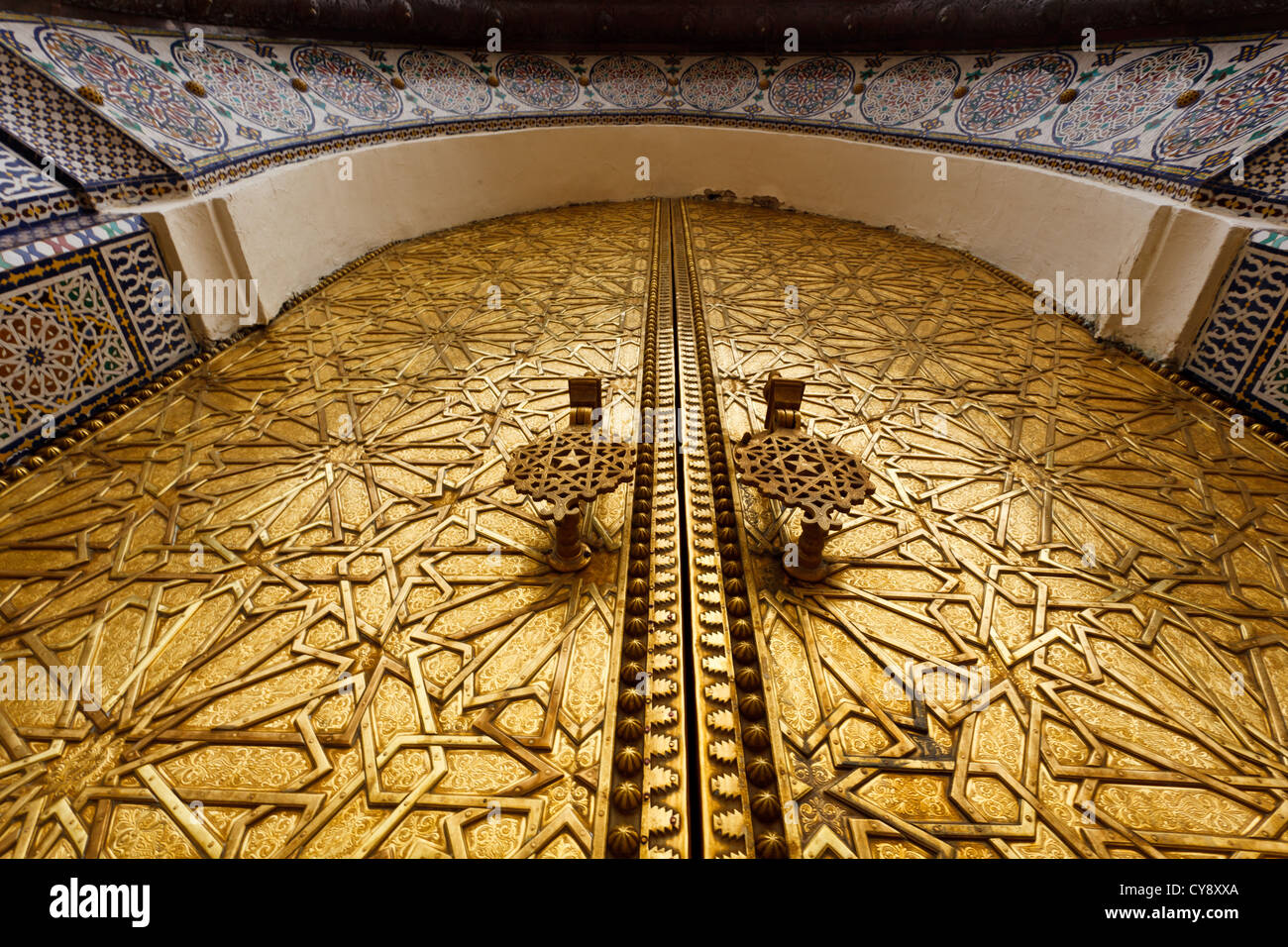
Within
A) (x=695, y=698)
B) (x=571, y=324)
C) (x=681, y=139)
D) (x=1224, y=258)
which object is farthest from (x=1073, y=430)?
(x=681, y=139)

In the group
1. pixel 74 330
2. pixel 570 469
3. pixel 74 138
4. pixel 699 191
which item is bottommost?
pixel 570 469

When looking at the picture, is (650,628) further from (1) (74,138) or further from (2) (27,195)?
(1) (74,138)

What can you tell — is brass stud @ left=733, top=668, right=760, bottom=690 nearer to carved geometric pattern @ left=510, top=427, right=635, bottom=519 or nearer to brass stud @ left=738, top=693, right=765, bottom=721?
brass stud @ left=738, top=693, right=765, bottom=721

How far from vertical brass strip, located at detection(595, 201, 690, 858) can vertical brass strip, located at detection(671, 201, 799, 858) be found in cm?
5

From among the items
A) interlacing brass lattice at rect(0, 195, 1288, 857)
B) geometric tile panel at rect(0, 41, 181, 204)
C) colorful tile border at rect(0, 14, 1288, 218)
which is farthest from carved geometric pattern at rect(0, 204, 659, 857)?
colorful tile border at rect(0, 14, 1288, 218)

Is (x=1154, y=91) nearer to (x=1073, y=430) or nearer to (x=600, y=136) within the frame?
(x=1073, y=430)

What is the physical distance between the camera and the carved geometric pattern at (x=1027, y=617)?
3.26 feet

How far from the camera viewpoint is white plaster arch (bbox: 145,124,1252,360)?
2371mm

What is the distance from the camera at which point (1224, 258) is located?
2.16 metres

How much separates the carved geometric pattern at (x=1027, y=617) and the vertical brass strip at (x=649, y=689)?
0.21 m

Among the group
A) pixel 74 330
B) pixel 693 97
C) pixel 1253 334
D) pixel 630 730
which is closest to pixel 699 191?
pixel 693 97

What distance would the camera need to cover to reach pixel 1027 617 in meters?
1.35

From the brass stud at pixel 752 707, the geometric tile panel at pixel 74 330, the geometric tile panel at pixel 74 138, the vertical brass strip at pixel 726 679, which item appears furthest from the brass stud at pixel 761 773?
the geometric tile panel at pixel 74 138

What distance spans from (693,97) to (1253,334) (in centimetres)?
459
